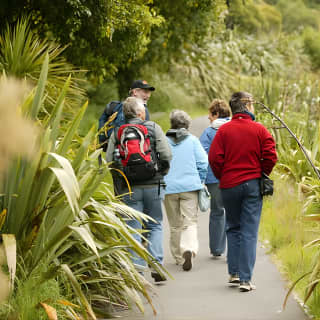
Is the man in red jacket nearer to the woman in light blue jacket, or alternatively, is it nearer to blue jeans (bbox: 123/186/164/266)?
blue jeans (bbox: 123/186/164/266)

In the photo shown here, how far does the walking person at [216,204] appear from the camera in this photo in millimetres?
7820

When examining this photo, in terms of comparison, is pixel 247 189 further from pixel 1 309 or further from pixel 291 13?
pixel 291 13

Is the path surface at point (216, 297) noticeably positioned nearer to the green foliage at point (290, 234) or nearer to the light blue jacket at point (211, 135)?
the green foliage at point (290, 234)

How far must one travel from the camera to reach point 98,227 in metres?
5.46

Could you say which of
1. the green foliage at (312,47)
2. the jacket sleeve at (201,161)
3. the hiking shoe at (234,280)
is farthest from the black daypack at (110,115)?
the green foliage at (312,47)

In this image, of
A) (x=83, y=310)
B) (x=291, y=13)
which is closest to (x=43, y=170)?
(x=83, y=310)

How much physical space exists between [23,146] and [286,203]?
783 cm

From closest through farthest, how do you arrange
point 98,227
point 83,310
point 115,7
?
point 83,310
point 98,227
point 115,7

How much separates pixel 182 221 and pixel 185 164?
61 centimetres

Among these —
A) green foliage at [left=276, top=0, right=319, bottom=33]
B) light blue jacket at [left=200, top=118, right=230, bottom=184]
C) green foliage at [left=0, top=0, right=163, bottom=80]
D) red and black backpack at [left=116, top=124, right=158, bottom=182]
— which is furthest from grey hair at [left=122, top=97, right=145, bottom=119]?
green foliage at [left=276, top=0, right=319, bottom=33]

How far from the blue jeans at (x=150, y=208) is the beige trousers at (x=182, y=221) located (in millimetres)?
641

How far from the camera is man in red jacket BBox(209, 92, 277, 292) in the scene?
6316 millimetres

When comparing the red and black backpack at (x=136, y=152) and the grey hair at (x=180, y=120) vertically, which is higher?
the grey hair at (x=180, y=120)

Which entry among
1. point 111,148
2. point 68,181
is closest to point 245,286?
point 111,148
